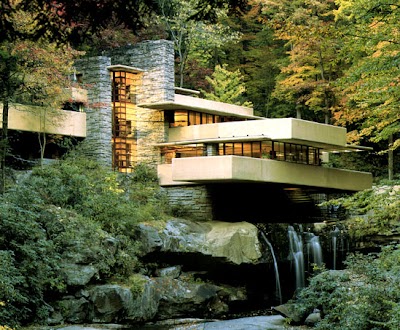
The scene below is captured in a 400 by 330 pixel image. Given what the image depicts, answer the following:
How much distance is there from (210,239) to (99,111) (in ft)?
27.6

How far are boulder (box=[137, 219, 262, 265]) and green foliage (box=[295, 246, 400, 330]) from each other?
520 cm

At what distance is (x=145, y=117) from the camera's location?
3117 centimetres

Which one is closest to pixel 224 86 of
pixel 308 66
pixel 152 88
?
pixel 308 66

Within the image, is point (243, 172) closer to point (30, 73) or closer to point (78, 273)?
point (30, 73)

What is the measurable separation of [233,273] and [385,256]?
413 inches

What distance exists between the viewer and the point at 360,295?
1437 cm

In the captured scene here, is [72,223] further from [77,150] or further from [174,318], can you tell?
[77,150]

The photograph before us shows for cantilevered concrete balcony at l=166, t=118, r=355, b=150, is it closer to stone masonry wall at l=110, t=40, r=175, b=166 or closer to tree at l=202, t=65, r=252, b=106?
stone masonry wall at l=110, t=40, r=175, b=166

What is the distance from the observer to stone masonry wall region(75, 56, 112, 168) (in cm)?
2911

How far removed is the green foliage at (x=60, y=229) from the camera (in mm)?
16156

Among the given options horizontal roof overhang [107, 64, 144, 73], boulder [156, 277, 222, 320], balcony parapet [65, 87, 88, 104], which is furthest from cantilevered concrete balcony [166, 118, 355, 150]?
boulder [156, 277, 222, 320]

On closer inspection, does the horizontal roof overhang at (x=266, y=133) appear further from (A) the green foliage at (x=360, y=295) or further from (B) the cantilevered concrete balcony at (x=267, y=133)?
(A) the green foliage at (x=360, y=295)

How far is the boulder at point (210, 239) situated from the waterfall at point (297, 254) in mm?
1906

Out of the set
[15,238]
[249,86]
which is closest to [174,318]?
[15,238]
